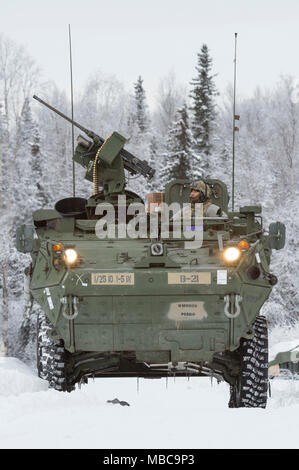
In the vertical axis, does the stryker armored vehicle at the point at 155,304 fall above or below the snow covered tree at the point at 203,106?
below

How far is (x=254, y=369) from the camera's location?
740 centimetres

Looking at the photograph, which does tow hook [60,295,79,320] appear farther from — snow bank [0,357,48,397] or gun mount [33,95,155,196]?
gun mount [33,95,155,196]

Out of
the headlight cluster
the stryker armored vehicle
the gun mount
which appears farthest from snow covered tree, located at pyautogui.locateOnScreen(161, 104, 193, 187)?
the headlight cluster

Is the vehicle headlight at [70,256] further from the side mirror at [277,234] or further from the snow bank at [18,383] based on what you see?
the side mirror at [277,234]

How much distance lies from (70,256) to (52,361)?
121cm

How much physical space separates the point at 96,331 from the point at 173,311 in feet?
2.49

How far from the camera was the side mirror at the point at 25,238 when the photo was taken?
25.4 ft

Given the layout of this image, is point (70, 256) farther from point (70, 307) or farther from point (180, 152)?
point (180, 152)

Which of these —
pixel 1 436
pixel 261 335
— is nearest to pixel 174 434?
pixel 1 436

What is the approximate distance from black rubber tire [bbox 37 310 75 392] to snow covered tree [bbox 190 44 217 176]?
25.5m

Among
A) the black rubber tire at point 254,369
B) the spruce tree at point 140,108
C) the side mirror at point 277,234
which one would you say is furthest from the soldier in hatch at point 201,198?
the spruce tree at point 140,108

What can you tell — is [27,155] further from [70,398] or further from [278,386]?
[70,398]

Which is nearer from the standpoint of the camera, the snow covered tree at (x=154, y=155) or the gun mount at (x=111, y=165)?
the gun mount at (x=111, y=165)

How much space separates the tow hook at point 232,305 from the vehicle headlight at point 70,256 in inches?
58.0
